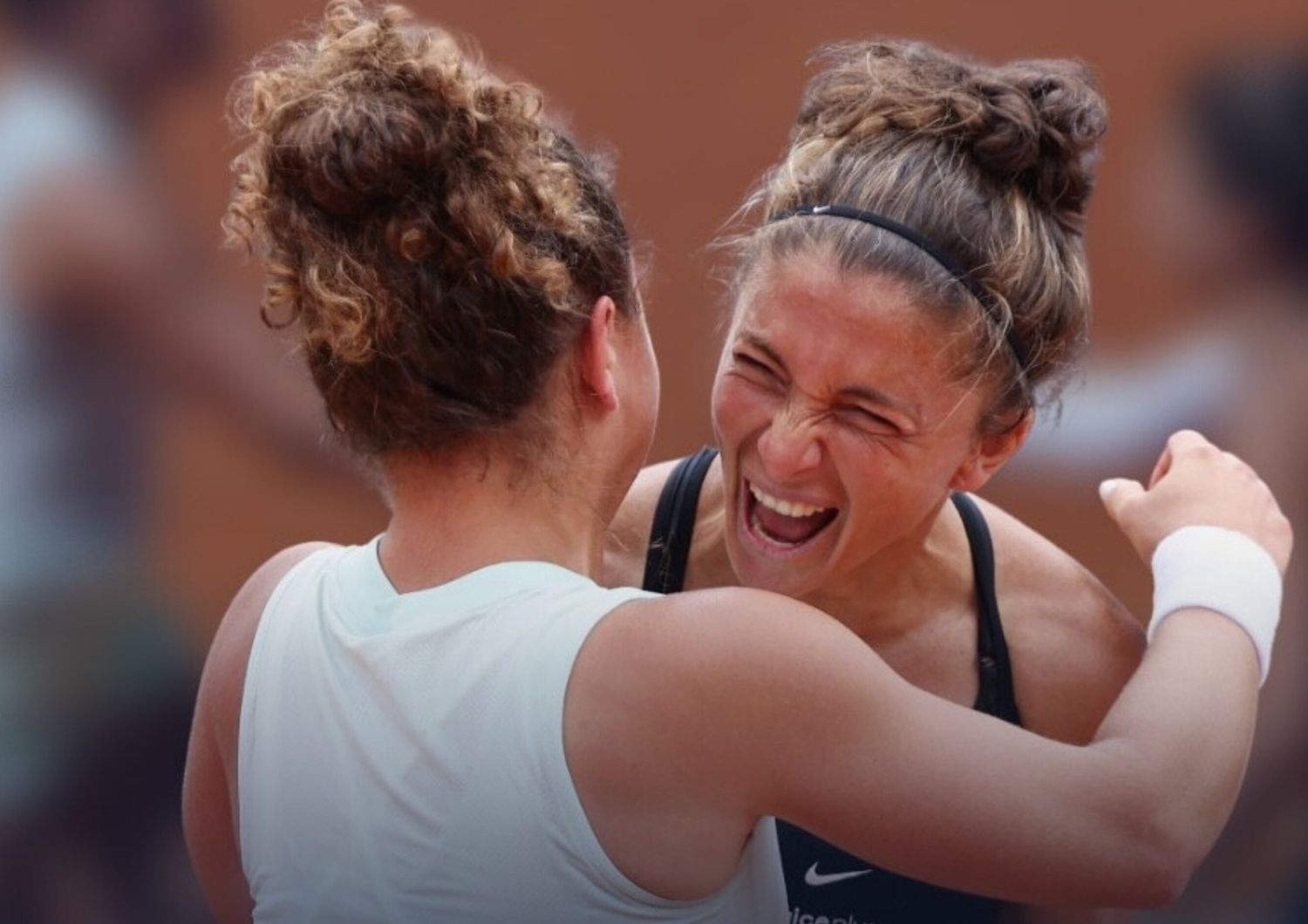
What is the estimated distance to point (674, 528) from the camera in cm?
207

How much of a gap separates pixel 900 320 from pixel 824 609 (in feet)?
1.46

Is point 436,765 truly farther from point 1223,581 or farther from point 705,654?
point 1223,581

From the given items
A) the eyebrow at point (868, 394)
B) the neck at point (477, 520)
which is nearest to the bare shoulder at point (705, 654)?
the neck at point (477, 520)

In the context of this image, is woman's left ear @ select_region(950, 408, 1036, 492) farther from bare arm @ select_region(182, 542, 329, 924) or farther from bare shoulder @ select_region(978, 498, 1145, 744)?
bare arm @ select_region(182, 542, 329, 924)

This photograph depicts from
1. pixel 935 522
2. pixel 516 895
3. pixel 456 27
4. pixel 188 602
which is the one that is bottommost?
pixel 188 602

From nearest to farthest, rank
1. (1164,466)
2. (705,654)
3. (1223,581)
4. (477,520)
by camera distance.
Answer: (705,654) < (477,520) < (1223,581) < (1164,466)

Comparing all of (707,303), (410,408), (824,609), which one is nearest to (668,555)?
(824,609)

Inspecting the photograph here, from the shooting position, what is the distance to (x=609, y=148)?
5.34 ft

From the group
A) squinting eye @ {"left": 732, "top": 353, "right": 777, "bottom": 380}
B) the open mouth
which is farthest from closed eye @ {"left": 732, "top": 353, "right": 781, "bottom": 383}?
the open mouth

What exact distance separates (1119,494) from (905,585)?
0.94 feet

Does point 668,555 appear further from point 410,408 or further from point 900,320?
point 410,408

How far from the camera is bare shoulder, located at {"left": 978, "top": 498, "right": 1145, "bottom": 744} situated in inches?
76.3

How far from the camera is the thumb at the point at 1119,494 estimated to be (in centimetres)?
188

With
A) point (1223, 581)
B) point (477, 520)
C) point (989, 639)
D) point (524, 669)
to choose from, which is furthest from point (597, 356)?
point (989, 639)
